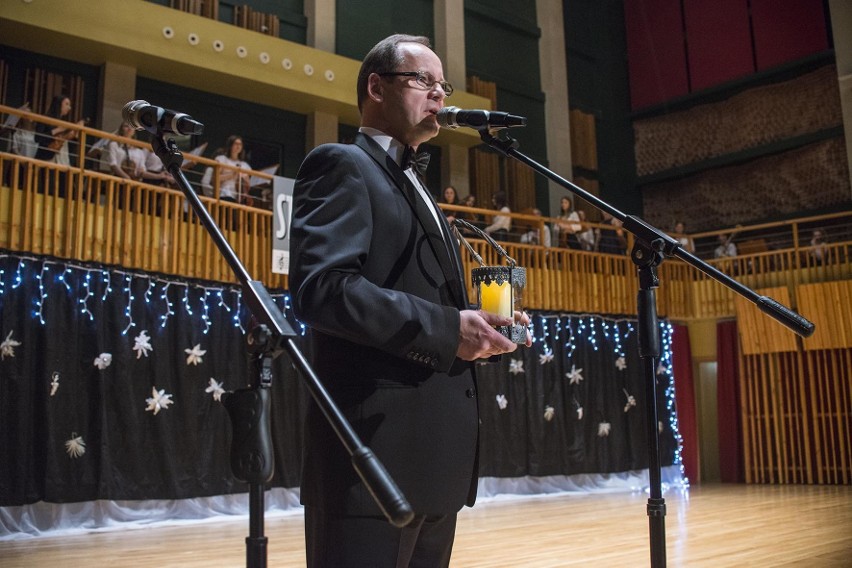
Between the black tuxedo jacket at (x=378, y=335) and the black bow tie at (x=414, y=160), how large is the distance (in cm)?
8

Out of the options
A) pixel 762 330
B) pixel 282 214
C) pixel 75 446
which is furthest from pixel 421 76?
pixel 762 330

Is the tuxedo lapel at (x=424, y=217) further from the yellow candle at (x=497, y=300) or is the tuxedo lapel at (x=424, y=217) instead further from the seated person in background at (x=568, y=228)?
the seated person in background at (x=568, y=228)

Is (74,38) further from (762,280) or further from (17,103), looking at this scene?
(762,280)

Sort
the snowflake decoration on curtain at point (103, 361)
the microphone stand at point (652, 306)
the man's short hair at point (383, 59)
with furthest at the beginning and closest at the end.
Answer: the snowflake decoration on curtain at point (103, 361)
the microphone stand at point (652, 306)
the man's short hair at point (383, 59)

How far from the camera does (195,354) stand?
7133 mm

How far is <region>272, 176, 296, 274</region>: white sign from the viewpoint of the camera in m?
7.50

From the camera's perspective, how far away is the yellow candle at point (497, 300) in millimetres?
1558

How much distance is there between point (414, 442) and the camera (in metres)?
1.46

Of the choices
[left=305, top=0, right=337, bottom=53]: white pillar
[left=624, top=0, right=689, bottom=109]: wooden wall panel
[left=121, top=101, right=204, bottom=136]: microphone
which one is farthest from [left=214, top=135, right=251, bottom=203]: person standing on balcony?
[left=624, top=0, right=689, bottom=109]: wooden wall panel

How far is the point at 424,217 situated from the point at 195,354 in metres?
5.95

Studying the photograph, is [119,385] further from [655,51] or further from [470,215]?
[655,51]

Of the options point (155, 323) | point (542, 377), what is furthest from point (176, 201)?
point (542, 377)

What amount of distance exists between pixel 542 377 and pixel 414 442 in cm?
836

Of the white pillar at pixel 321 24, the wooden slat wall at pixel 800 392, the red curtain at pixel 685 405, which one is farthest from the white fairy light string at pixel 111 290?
the wooden slat wall at pixel 800 392
